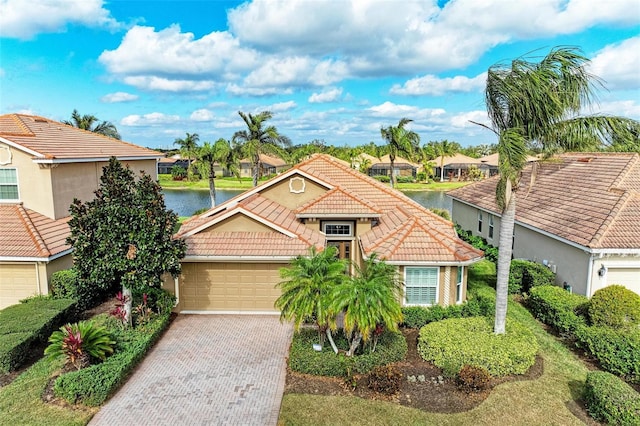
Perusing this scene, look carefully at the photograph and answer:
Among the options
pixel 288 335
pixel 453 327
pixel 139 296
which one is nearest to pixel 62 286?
pixel 139 296

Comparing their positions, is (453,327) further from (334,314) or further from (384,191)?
(384,191)

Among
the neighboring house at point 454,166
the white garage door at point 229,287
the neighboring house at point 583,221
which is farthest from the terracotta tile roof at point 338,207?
the neighboring house at point 454,166

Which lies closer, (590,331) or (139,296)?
(590,331)

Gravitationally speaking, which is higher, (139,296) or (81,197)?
(81,197)

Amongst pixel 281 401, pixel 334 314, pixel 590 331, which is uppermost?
pixel 334 314

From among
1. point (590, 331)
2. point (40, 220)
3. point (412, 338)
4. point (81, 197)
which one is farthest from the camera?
point (81, 197)

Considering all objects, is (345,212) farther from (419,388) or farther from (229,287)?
(419,388)

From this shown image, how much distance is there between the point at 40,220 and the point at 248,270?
8.93m

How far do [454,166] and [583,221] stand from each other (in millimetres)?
60884

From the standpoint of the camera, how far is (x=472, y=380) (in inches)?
410

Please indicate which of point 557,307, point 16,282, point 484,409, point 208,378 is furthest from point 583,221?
point 16,282

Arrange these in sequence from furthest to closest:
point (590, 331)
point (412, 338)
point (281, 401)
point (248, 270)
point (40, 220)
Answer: point (40, 220) < point (248, 270) < point (412, 338) < point (590, 331) < point (281, 401)

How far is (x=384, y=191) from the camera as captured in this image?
816 inches

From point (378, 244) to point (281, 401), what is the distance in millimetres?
6826
